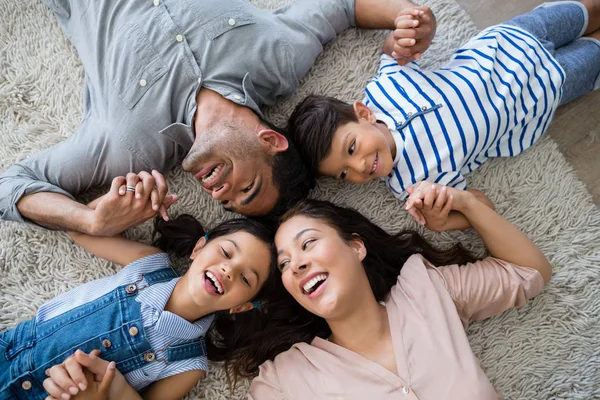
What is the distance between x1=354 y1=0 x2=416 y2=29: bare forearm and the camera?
1590 millimetres

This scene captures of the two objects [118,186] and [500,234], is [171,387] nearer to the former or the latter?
[118,186]

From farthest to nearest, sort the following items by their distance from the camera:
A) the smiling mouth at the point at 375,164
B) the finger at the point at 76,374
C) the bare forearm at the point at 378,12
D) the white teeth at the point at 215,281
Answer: the bare forearm at the point at 378,12
the smiling mouth at the point at 375,164
the white teeth at the point at 215,281
the finger at the point at 76,374

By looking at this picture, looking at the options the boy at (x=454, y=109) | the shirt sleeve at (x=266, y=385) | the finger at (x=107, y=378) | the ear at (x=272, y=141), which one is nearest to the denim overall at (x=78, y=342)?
the finger at (x=107, y=378)

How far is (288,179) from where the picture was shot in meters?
1.46

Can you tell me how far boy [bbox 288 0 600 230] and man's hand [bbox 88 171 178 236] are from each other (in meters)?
0.45

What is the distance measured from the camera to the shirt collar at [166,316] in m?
1.42

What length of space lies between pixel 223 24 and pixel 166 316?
0.88 m

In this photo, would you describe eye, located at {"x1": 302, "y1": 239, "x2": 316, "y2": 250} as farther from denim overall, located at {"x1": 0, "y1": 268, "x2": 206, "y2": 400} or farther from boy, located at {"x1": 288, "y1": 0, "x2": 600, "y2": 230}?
denim overall, located at {"x1": 0, "y1": 268, "x2": 206, "y2": 400}

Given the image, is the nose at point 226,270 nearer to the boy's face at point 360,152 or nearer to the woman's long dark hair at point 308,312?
the woman's long dark hair at point 308,312

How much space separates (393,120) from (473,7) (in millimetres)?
609

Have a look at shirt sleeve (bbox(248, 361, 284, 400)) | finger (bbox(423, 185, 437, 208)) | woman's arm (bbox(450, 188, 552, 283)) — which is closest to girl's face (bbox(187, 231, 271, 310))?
shirt sleeve (bbox(248, 361, 284, 400))

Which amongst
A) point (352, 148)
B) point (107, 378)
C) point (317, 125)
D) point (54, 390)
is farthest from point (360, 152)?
point (54, 390)

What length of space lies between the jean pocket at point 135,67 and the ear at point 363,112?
0.59 metres

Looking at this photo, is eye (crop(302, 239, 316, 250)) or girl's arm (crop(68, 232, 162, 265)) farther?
girl's arm (crop(68, 232, 162, 265))
